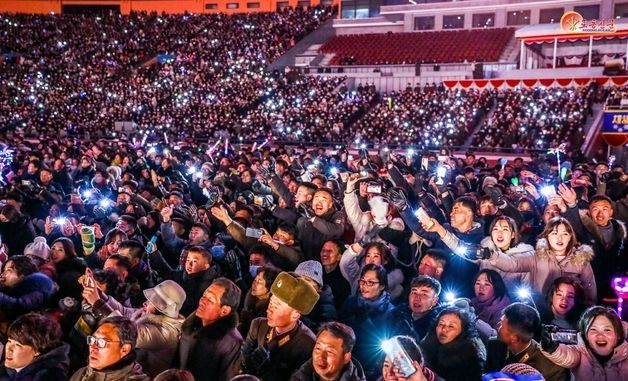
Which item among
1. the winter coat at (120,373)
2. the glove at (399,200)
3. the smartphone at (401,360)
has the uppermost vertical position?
the smartphone at (401,360)

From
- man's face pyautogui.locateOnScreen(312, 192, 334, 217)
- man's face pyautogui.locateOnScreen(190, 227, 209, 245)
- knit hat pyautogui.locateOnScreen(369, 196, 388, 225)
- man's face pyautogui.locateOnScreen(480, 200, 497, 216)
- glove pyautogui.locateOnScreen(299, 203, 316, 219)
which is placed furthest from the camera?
man's face pyautogui.locateOnScreen(480, 200, 497, 216)

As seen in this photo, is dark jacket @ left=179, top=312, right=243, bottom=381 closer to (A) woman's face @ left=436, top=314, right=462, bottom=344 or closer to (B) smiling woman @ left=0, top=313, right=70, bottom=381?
(B) smiling woman @ left=0, top=313, right=70, bottom=381

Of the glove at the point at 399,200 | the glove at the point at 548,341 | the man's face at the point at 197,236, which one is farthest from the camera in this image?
the man's face at the point at 197,236

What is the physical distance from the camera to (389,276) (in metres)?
4.52

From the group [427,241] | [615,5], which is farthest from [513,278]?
[615,5]

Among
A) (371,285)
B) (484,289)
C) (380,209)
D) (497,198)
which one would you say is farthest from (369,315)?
(497,198)

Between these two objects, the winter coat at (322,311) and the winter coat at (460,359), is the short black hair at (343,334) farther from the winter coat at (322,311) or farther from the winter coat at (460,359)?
the winter coat at (322,311)

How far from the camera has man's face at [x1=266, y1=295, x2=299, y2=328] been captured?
11.1 feet

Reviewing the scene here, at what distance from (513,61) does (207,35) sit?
53.8ft

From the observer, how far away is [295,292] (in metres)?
3.40

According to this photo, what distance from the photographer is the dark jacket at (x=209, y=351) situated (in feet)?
11.2

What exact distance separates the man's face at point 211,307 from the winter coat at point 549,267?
1840 mm

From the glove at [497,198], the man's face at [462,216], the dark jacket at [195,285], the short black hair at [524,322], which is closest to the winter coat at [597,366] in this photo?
the short black hair at [524,322]

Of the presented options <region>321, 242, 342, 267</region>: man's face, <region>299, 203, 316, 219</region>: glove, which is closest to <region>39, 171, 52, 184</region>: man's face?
<region>299, 203, 316, 219</region>: glove
